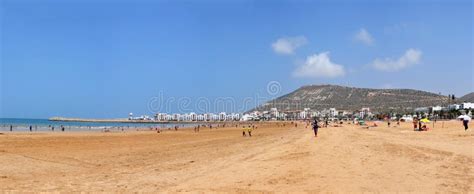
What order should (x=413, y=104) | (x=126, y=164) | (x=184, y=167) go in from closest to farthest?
(x=184, y=167)
(x=126, y=164)
(x=413, y=104)

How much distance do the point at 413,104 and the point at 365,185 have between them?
180415mm

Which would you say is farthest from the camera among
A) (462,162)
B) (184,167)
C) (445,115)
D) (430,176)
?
(445,115)

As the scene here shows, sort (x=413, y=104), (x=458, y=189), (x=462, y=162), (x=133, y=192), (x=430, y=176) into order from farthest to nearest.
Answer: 1. (x=413, y=104)
2. (x=462, y=162)
3. (x=430, y=176)
4. (x=133, y=192)
5. (x=458, y=189)

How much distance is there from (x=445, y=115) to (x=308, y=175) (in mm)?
112237

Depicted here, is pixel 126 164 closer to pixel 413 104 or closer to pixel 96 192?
pixel 96 192

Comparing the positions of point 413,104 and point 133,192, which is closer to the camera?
point 133,192

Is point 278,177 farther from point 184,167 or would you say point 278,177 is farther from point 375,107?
point 375,107

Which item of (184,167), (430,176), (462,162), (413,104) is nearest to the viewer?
(430,176)

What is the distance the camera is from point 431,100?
587 feet

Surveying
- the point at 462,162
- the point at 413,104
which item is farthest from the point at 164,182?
the point at 413,104

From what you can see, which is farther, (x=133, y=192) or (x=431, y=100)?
(x=431, y=100)

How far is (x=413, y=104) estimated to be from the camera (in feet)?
582

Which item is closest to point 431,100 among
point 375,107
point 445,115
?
point 375,107

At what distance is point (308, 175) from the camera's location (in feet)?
35.6
